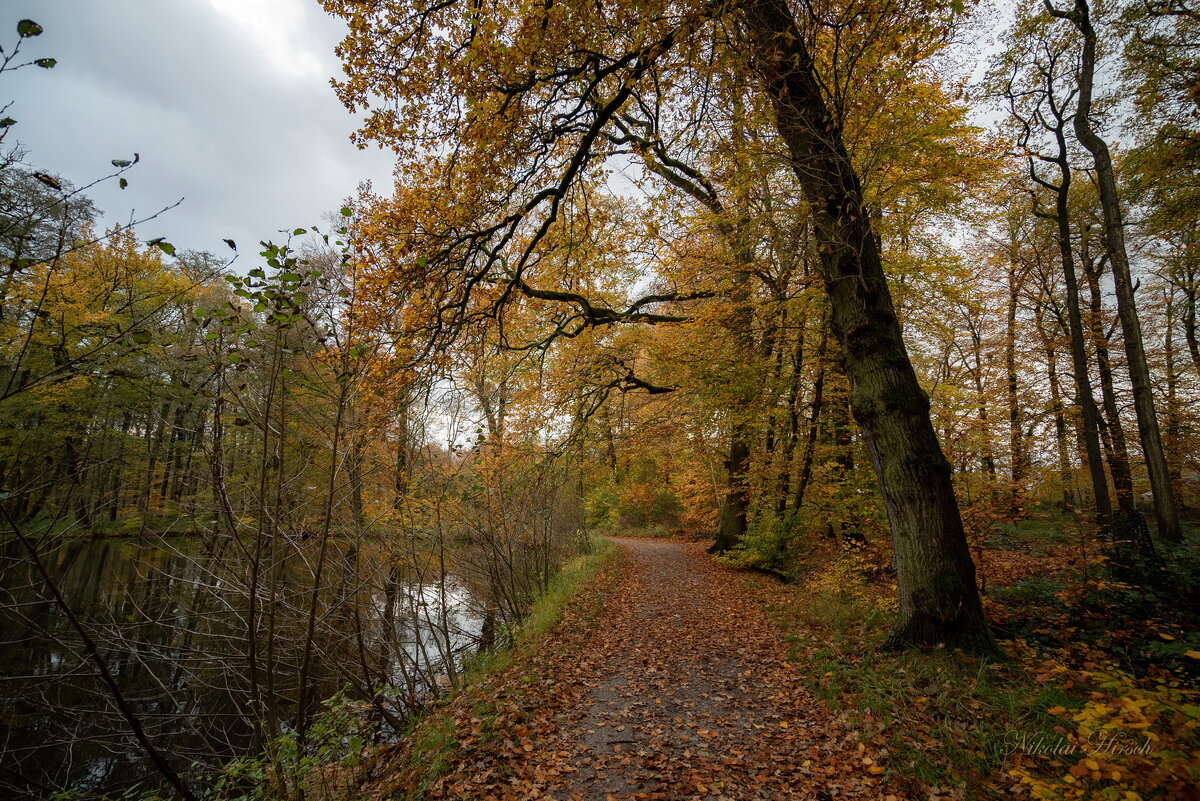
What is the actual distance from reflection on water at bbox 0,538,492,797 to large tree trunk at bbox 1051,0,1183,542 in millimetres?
11126

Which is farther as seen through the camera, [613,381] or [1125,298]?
[613,381]

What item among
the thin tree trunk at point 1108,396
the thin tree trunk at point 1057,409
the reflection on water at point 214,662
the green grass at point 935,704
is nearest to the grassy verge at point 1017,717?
the green grass at point 935,704

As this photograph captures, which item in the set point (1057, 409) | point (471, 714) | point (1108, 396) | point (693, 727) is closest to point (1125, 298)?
point (1108, 396)

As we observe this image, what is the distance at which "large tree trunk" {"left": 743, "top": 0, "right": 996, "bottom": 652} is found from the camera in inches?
187

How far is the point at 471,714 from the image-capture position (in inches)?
180

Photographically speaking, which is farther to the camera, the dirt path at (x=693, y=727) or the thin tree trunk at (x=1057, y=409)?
the thin tree trunk at (x=1057, y=409)

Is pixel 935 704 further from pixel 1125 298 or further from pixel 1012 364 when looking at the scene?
pixel 1012 364

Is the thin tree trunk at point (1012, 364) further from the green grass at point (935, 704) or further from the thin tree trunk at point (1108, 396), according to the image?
the green grass at point (935, 704)

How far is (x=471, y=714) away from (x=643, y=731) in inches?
63.2

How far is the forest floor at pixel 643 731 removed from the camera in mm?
3545

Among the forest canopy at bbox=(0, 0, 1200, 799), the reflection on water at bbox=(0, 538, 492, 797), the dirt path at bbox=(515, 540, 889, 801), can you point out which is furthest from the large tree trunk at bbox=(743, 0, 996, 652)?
the reflection on water at bbox=(0, 538, 492, 797)

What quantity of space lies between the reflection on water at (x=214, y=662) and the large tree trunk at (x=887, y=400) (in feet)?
18.2

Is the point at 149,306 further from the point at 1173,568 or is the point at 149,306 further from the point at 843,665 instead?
the point at 1173,568

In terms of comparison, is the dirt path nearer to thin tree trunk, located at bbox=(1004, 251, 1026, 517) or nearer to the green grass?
the green grass
